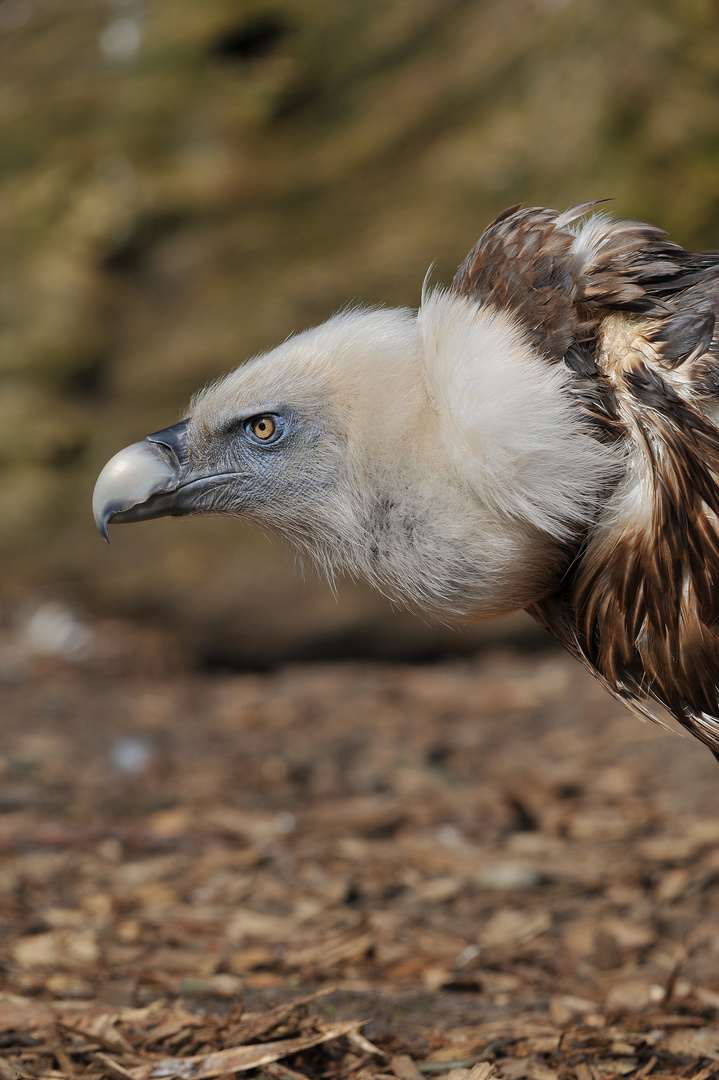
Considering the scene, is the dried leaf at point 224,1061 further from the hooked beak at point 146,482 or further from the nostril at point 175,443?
the nostril at point 175,443

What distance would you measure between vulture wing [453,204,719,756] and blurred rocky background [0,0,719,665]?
293cm

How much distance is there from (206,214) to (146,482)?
3268 mm

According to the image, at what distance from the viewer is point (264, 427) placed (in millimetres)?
2521

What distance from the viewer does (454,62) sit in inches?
206

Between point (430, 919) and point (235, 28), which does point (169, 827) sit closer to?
point (430, 919)

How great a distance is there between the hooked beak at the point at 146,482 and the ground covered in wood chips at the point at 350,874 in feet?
3.85

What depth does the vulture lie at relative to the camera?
6.64ft

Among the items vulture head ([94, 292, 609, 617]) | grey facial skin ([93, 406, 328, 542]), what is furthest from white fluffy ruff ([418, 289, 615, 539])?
grey facial skin ([93, 406, 328, 542])

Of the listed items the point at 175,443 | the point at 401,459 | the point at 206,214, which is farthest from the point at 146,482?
the point at 206,214

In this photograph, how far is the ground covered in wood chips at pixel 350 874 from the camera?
7.77ft

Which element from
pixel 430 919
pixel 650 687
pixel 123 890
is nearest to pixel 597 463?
pixel 650 687

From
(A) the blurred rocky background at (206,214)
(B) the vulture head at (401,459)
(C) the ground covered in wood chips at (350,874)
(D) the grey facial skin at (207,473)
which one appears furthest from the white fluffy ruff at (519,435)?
(A) the blurred rocky background at (206,214)

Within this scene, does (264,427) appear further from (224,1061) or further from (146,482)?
(224,1061)

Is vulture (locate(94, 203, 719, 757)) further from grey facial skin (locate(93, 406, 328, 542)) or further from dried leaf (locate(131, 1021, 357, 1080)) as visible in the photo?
dried leaf (locate(131, 1021, 357, 1080))
